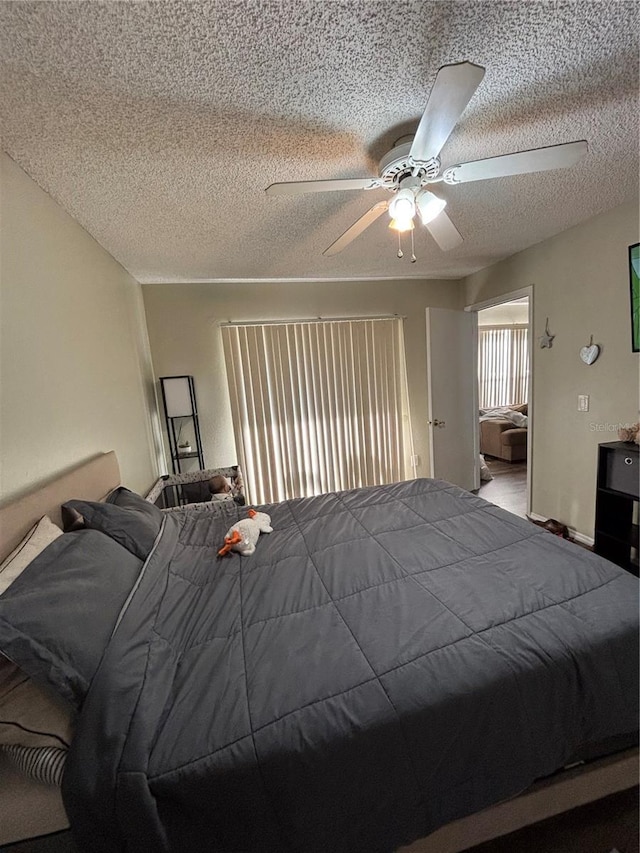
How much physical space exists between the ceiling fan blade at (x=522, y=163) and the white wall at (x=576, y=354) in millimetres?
1546

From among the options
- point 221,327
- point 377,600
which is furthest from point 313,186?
point 221,327

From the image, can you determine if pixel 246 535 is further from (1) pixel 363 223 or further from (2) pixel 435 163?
(2) pixel 435 163

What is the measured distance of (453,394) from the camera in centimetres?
360

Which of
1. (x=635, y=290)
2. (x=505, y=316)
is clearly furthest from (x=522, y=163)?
(x=505, y=316)

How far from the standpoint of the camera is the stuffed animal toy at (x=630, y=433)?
2098 millimetres

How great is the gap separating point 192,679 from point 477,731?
0.78 metres

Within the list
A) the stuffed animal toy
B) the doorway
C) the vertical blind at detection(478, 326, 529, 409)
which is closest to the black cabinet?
the stuffed animal toy

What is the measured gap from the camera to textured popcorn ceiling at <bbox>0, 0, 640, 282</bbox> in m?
0.92

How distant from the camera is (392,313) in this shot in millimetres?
3775

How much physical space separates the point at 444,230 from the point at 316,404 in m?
2.20

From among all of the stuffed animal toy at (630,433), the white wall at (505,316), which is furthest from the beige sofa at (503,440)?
the stuffed animal toy at (630,433)

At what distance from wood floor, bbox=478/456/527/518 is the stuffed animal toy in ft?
4.00

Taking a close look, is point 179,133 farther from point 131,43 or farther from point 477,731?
point 477,731

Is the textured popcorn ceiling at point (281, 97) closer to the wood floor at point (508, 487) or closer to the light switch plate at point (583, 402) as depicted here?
the light switch plate at point (583, 402)
